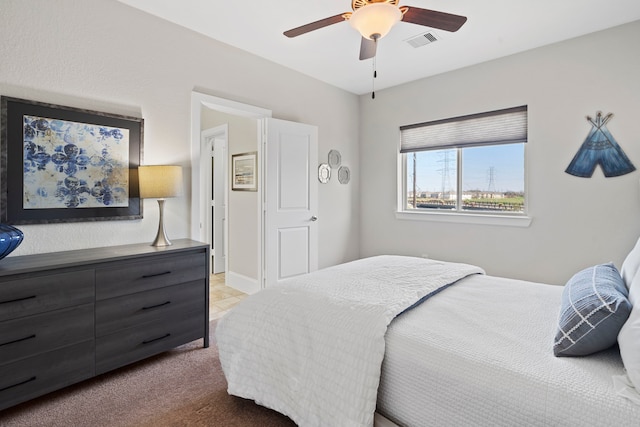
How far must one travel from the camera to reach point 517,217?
349cm

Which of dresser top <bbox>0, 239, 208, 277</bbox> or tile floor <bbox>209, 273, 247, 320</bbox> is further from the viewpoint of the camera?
tile floor <bbox>209, 273, 247, 320</bbox>

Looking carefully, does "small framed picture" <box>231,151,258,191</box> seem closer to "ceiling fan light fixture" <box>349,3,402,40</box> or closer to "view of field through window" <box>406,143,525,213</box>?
"view of field through window" <box>406,143,525,213</box>

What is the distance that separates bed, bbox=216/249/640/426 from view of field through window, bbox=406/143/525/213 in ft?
6.41

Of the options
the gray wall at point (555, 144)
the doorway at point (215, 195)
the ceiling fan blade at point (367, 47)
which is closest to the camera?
the ceiling fan blade at point (367, 47)

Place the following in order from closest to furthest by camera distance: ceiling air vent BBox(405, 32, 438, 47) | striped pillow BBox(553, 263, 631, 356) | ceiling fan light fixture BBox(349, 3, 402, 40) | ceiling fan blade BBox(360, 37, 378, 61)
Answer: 1. striped pillow BBox(553, 263, 631, 356)
2. ceiling fan light fixture BBox(349, 3, 402, 40)
3. ceiling fan blade BBox(360, 37, 378, 61)
4. ceiling air vent BBox(405, 32, 438, 47)

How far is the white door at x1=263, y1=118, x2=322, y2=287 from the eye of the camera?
3668 millimetres

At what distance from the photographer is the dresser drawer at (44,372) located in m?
1.75

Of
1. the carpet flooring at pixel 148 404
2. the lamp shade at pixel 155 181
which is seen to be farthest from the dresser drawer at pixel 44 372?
the lamp shade at pixel 155 181

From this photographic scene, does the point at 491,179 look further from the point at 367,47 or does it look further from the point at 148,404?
the point at 148,404

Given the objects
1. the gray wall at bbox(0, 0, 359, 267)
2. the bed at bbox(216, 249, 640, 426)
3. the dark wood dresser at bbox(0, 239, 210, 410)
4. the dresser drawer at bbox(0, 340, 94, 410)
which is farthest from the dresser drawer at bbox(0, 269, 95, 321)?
the bed at bbox(216, 249, 640, 426)

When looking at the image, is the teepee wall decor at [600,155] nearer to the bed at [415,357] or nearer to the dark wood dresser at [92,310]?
the bed at [415,357]

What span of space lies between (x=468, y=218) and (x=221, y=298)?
310cm

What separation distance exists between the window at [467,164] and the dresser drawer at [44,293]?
12.1 feet

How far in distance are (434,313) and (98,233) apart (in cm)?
243
